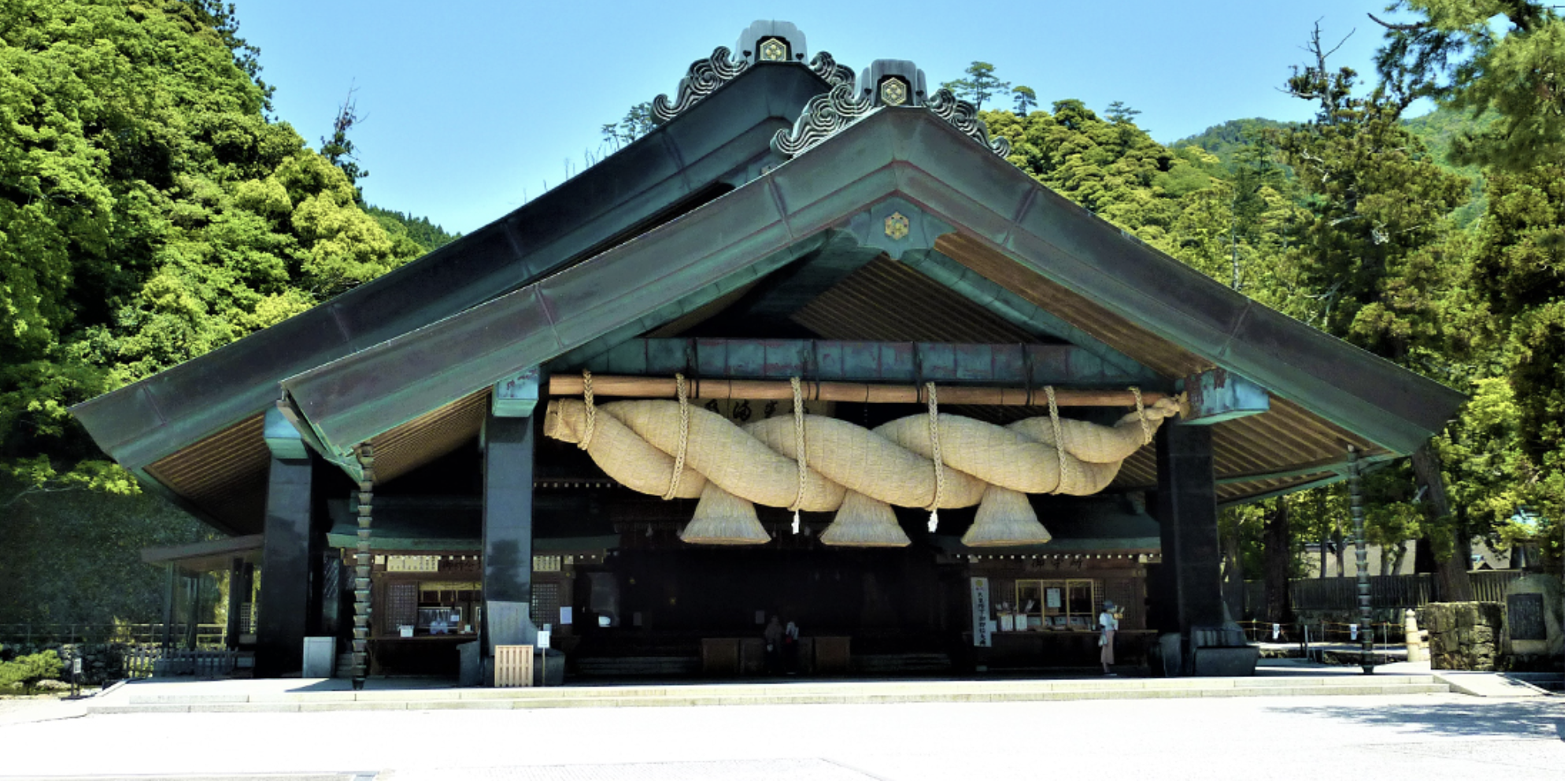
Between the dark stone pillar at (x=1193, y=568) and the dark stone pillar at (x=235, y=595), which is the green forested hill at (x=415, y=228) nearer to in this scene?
the dark stone pillar at (x=235, y=595)

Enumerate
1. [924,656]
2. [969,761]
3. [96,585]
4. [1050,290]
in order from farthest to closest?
[96,585]
[924,656]
[1050,290]
[969,761]

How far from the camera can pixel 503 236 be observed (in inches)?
828

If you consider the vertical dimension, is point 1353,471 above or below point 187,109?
below

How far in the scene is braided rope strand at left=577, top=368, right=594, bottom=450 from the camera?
1788cm

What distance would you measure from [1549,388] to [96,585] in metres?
41.1

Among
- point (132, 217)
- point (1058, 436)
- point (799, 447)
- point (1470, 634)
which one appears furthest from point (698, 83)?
point (132, 217)

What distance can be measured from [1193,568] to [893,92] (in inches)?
310

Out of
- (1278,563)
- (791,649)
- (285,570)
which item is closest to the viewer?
(285,570)

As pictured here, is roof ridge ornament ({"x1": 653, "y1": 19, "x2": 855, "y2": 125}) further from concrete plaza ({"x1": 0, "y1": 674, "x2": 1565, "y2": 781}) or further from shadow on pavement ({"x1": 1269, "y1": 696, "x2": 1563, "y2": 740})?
shadow on pavement ({"x1": 1269, "y1": 696, "x2": 1563, "y2": 740})

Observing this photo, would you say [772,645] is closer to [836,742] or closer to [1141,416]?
[1141,416]

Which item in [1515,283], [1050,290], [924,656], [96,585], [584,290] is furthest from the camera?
[96,585]

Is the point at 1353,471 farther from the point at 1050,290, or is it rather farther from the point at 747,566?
the point at 747,566

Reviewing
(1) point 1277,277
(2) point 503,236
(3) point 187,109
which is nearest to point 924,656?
(2) point 503,236

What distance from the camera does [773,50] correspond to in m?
21.3
